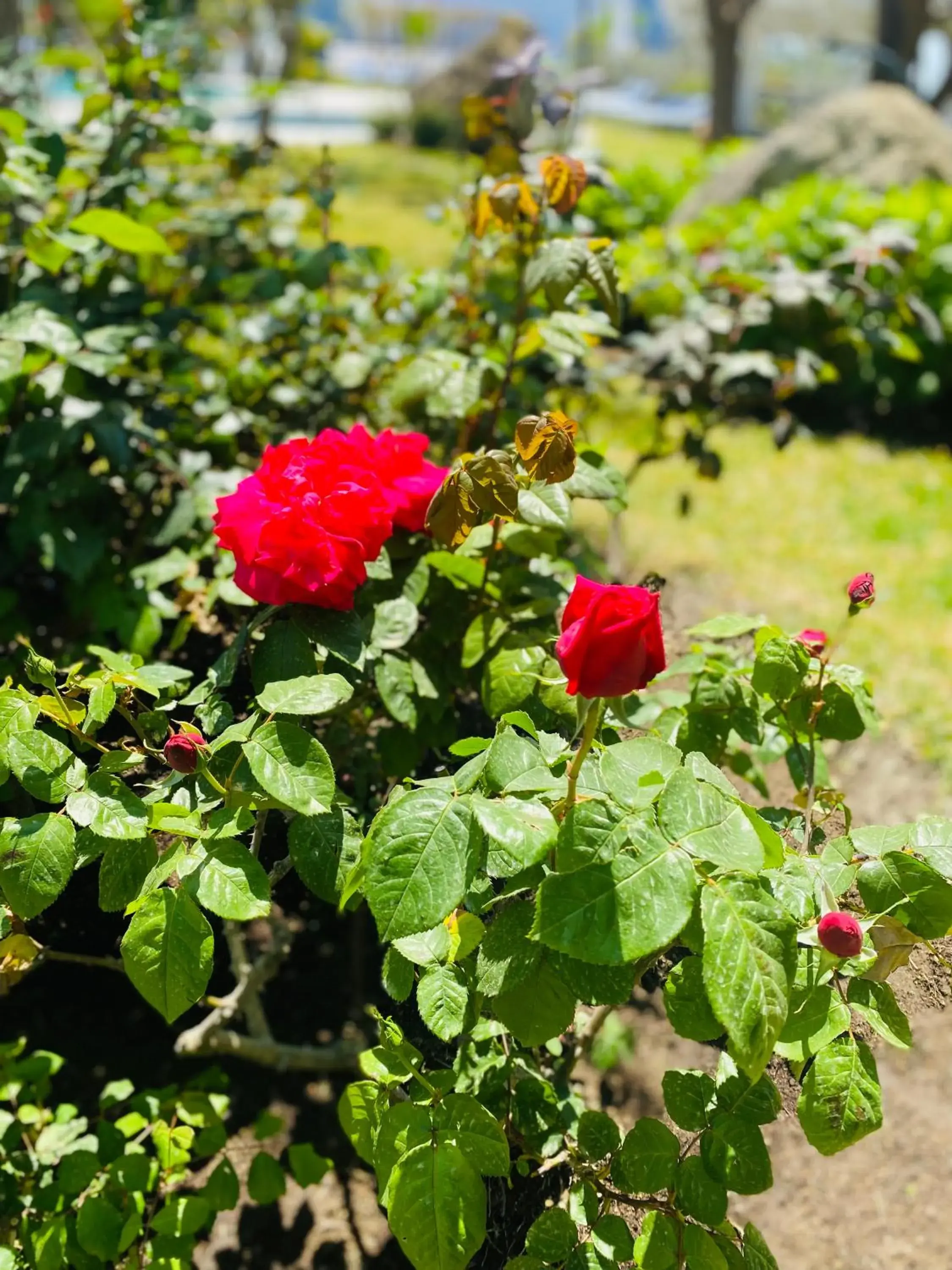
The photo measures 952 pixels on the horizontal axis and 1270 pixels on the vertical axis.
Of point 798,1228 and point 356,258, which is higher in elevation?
point 356,258

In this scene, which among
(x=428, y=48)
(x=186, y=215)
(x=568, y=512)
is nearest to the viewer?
(x=568, y=512)

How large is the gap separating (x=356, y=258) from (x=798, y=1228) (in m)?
2.06

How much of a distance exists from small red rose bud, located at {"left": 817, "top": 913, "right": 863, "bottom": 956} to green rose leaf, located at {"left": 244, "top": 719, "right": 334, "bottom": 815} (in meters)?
0.45

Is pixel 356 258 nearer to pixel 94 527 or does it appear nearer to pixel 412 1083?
pixel 94 527

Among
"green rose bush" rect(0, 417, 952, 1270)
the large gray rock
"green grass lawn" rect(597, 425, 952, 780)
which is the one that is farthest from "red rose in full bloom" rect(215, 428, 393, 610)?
the large gray rock

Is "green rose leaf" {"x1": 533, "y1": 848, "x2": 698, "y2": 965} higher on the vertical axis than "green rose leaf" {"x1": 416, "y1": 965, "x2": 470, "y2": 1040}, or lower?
higher

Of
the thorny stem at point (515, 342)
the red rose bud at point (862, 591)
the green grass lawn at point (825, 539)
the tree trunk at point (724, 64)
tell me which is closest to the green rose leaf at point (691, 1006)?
the red rose bud at point (862, 591)

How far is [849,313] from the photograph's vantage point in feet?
15.7

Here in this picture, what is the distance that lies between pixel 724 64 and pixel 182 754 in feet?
53.5

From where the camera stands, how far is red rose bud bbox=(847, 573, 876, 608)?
1136mm

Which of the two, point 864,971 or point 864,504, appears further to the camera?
point 864,504

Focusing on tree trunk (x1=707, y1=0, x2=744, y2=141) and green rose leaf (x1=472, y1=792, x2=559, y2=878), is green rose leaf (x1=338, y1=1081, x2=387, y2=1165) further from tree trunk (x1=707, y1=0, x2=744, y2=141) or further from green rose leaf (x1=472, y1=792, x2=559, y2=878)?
tree trunk (x1=707, y1=0, x2=744, y2=141)

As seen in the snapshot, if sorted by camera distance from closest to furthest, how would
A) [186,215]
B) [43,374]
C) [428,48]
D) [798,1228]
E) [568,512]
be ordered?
1. [568,512]
2. [43,374]
3. [798,1228]
4. [186,215]
5. [428,48]

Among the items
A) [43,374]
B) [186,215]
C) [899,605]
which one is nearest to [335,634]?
[43,374]
